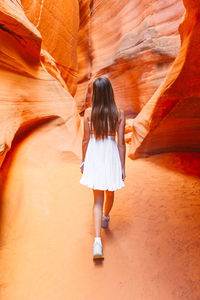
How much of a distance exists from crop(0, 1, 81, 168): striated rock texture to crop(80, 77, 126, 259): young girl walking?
3.20ft

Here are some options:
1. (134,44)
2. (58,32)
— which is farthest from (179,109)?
(58,32)

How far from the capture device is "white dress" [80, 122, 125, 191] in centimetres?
205

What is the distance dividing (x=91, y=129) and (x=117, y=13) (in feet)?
27.1

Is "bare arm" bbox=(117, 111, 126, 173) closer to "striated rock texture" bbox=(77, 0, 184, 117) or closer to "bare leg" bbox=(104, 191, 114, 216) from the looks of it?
"bare leg" bbox=(104, 191, 114, 216)

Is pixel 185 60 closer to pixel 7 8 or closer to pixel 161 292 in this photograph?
pixel 7 8

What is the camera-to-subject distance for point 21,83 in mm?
3193

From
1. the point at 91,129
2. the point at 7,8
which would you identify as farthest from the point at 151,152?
the point at 7,8

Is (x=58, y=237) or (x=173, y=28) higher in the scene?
(x=173, y=28)

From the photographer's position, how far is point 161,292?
5.66 ft

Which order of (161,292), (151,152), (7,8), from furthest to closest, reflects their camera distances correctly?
(151,152) → (7,8) → (161,292)

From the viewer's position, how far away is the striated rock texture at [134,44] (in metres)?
6.27

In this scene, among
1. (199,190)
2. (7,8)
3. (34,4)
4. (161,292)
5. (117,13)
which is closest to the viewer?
(161,292)

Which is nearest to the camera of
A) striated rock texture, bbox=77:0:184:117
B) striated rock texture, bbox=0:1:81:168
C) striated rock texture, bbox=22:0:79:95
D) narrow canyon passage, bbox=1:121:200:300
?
narrow canyon passage, bbox=1:121:200:300

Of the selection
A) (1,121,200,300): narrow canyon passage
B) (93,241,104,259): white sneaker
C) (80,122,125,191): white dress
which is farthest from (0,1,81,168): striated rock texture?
(93,241,104,259): white sneaker
